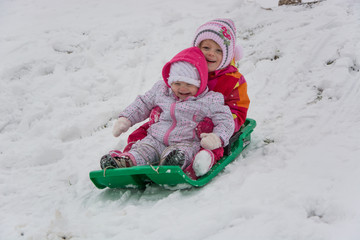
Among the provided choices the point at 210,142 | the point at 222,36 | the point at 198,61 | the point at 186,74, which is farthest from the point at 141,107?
the point at 222,36

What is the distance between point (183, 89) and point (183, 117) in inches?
9.1

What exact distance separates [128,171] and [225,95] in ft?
3.75

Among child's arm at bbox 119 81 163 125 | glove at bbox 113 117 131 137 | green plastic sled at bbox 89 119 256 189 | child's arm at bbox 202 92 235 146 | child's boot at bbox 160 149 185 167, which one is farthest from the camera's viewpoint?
child's arm at bbox 119 81 163 125

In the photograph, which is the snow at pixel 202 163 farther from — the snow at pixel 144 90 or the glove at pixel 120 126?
the glove at pixel 120 126

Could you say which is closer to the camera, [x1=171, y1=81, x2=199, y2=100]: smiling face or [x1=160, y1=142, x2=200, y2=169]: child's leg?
[x1=160, y1=142, x2=200, y2=169]: child's leg

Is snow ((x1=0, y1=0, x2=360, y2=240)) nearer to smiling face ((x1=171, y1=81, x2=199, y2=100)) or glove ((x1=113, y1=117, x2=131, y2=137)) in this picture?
glove ((x1=113, y1=117, x2=131, y2=137))

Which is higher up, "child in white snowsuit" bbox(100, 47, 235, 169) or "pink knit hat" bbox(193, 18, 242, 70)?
"pink knit hat" bbox(193, 18, 242, 70)

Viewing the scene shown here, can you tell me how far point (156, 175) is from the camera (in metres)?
2.63

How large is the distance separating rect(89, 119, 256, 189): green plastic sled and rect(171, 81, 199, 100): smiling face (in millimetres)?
532

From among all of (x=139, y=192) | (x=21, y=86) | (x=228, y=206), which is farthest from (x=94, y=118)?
(x=228, y=206)

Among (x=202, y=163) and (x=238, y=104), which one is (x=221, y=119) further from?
(x=202, y=163)

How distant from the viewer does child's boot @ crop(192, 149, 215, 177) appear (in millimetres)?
2725

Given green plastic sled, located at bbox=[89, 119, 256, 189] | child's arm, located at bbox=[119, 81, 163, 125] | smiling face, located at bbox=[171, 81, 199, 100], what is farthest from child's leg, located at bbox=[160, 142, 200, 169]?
child's arm, located at bbox=[119, 81, 163, 125]

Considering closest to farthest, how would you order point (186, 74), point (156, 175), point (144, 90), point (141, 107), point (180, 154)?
point (156, 175) → point (180, 154) → point (186, 74) → point (141, 107) → point (144, 90)
